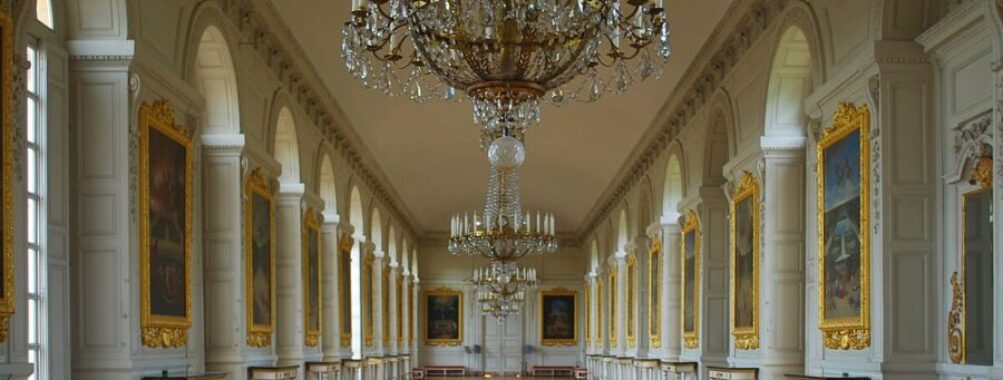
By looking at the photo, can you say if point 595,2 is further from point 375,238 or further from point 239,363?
point 375,238

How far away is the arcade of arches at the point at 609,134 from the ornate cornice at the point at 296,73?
0.07m

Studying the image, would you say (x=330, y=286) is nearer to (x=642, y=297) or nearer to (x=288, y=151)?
(x=288, y=151)

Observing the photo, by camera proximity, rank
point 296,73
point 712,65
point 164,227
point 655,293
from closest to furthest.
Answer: point 164,227 → point 712,65 → point 296,73 → point 655,293

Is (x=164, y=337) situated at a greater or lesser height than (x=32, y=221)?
lesser

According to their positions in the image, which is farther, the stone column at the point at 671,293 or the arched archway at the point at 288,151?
the stone column at the point at 671,293

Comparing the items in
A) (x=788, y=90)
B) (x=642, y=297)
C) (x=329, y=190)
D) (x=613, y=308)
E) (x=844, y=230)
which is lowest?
(x=613, y=308)

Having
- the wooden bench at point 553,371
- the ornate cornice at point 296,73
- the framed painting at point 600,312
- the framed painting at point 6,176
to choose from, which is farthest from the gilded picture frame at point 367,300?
the framed painting at point 6,176

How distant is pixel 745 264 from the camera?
17.2 meters

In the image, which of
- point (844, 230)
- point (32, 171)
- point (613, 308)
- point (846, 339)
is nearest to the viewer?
point (32, 171)

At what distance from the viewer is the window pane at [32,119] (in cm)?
982

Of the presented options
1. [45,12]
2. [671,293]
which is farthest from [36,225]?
[671,293]

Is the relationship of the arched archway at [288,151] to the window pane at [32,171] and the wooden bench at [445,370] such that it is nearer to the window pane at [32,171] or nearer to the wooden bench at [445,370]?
the window pane at [32,171]

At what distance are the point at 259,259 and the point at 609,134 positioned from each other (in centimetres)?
1299

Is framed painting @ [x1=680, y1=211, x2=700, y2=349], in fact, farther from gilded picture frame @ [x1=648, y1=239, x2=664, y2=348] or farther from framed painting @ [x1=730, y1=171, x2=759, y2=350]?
framed painting @ [x1=730, y1=171, x2=759, y2=350]
